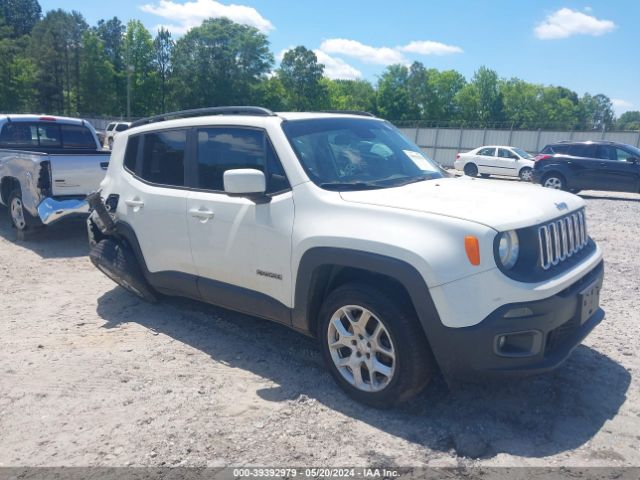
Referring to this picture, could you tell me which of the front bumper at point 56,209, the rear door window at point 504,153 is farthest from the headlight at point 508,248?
the rear door window at point 504,153

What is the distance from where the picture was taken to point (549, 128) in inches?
1363

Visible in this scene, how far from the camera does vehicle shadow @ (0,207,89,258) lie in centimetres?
769

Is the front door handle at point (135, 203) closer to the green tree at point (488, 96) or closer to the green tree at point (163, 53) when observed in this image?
the green tree at point (163, 53)

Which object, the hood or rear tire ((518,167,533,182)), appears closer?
the hood

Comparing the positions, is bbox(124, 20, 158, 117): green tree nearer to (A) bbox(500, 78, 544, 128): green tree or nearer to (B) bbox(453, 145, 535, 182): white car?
(B) bbox(453, 145, 535, 182): white car

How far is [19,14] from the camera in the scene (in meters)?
108

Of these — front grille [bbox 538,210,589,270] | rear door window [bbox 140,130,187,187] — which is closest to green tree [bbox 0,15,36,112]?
rear door window [bbox 140,130,187,187]

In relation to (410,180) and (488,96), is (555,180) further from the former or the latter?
(488,96)

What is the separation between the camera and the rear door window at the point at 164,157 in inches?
181

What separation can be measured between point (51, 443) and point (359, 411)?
1.86m

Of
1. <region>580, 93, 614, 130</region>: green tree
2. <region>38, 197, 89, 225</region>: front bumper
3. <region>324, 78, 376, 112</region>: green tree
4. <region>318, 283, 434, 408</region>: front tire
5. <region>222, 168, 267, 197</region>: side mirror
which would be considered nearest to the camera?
<region>318, 283, 434, 408</region>: front tire

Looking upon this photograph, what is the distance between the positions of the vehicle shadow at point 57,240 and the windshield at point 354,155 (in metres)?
4.96

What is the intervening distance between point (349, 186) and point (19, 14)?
129278 millimetres

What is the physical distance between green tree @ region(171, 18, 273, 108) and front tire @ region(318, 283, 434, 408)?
6536 centimetres
